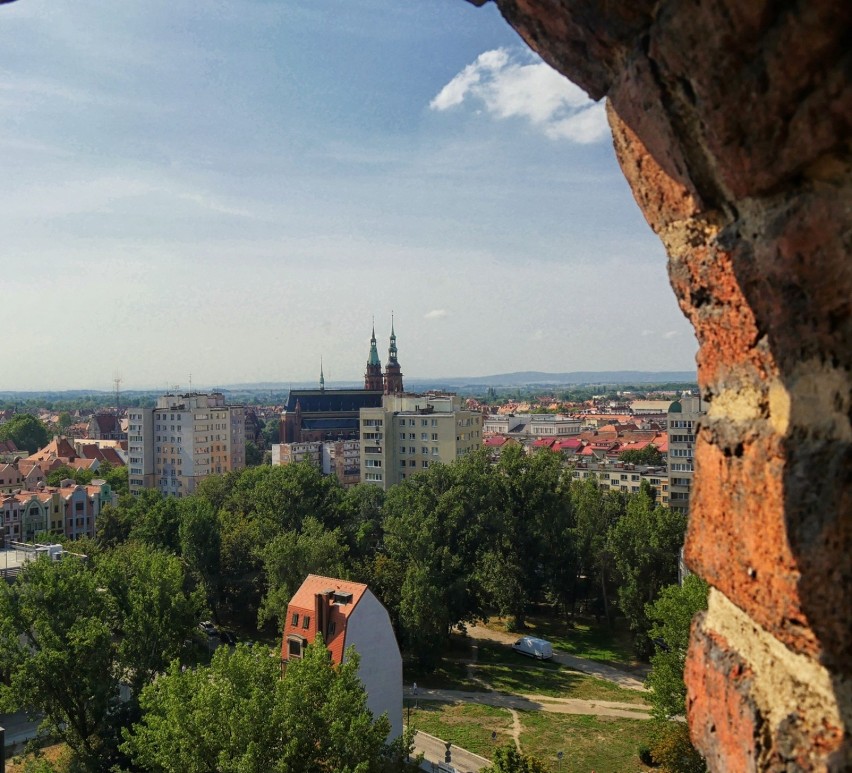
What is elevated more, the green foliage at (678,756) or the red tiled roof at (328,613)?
the red tiled roof at (328,613)

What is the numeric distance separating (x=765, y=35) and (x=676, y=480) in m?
63.4

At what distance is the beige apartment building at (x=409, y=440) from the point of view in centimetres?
6969

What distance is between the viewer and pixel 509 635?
45406 mm

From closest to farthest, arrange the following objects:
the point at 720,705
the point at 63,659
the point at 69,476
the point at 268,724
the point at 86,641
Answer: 1. the point at 720,705
2. the point at 268,724
3. the point at 63,659
4. the point at 86,641
5. the point at 69,476

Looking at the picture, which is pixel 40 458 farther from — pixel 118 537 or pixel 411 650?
pixel 411 650

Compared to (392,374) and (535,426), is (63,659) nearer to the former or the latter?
(392,374)

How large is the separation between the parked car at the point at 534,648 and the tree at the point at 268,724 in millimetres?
23556

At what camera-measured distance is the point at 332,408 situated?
129750 millimetres

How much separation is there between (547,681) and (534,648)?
12.4ft

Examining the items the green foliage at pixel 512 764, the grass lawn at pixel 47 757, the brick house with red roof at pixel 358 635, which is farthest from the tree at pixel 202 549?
the green foliage at pixel 512 764

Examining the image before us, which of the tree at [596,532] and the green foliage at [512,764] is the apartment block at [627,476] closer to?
the tree at [596,532]

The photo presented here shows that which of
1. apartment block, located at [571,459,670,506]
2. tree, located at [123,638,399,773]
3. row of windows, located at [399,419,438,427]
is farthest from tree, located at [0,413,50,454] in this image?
tree, located at [123,638,399,773]

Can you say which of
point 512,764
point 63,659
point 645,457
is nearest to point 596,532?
point 512,764

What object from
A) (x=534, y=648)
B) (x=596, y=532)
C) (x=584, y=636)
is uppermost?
(x=596, y=532)
